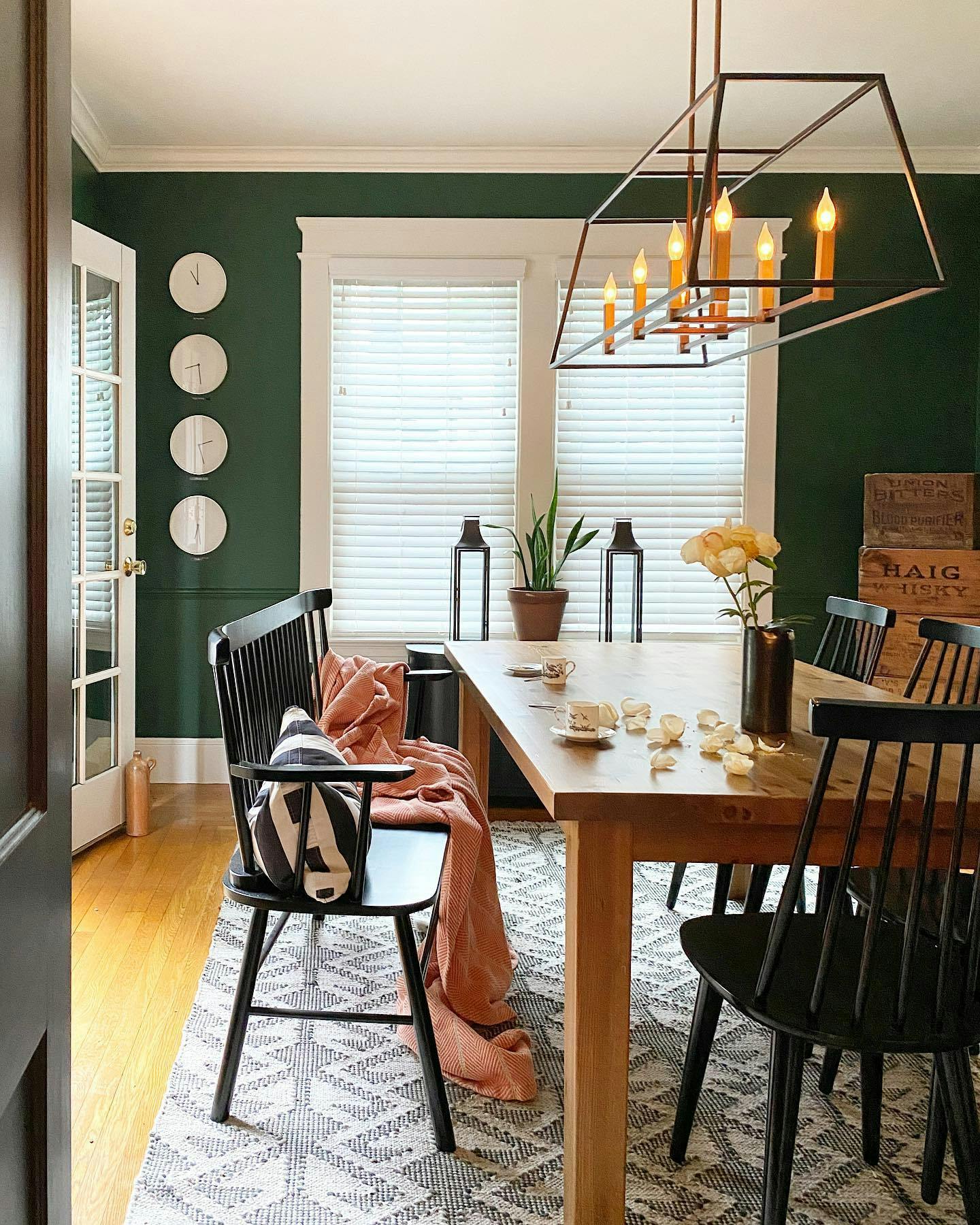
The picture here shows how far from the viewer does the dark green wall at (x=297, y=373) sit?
4.50 metres

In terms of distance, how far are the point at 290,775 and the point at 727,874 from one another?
1.42 metres

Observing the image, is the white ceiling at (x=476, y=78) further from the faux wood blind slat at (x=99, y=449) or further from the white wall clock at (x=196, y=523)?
the white wall clock at (x=196, y=523)

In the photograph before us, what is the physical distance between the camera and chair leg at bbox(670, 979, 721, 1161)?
1.84 metres

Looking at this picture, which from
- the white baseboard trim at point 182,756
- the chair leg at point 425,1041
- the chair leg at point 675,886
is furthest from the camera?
the white baseboard trim at point 182,756

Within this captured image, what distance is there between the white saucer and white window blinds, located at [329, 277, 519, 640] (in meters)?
2.57

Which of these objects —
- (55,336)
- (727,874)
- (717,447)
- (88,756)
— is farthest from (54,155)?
(717,447)

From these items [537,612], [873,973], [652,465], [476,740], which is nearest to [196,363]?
[537,612]

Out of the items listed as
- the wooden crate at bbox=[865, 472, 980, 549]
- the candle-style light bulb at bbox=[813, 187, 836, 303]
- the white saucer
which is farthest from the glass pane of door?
the wooden crate at bbox=[865, 472, 980, 549]

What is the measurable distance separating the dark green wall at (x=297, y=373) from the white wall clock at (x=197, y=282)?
0.05 m

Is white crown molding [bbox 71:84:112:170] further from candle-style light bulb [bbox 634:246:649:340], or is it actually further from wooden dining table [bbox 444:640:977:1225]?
wooden dining table [bbox 444:640:977:1225]

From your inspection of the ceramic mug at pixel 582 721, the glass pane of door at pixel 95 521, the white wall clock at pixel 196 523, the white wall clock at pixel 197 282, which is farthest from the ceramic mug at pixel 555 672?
the white wall clock at pixel 197 282

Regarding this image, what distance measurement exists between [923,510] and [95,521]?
324 cm

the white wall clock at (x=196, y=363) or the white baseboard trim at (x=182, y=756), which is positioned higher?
the white wall clock at (x=196, y=363)

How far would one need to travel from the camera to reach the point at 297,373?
4555mm
